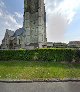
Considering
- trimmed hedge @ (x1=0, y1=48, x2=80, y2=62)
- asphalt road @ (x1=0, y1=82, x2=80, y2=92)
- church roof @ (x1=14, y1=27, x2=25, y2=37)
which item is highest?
church roof @ (x1=14, y1=27, x2=25, y2=37)

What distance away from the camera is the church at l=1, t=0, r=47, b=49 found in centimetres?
9244

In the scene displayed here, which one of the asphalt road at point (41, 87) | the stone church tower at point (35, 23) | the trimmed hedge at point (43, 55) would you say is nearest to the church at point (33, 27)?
the stone church tower at point (35, 23)

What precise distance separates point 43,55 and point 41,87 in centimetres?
1673

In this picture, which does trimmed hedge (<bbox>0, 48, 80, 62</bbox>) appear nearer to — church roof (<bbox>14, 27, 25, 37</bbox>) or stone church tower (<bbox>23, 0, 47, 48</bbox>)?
stone church tower (<bbox>23, 0, 47, 48</bbox>)

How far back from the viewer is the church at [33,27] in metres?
92.4

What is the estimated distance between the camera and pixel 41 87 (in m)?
17.4

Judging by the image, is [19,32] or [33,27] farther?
[19,32]

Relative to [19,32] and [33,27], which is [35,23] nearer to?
[33,27]

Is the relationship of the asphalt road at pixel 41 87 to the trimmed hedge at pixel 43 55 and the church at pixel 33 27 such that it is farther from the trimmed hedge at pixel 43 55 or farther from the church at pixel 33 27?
the church at pixel 33 27

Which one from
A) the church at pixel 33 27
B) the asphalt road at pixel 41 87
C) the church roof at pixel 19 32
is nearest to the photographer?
the asphalt road at pixel 41 87

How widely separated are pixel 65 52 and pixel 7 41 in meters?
75.7

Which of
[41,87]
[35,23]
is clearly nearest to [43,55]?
[41,87]

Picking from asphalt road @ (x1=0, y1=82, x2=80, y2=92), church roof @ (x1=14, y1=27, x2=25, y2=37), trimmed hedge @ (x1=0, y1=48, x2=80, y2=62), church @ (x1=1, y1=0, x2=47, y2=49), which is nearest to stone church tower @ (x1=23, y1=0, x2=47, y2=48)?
church @ (x1=1, y1=0, x2=47, y2=49)

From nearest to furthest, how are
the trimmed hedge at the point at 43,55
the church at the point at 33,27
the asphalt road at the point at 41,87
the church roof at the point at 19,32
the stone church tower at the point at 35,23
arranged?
the asphalt road at the point at 41,87 < the trimmed hedge at the point at 43,55 < the church at the point at 33,27 < the stone church tower at the point at 35,23 < the church roof at the point at 19,32
